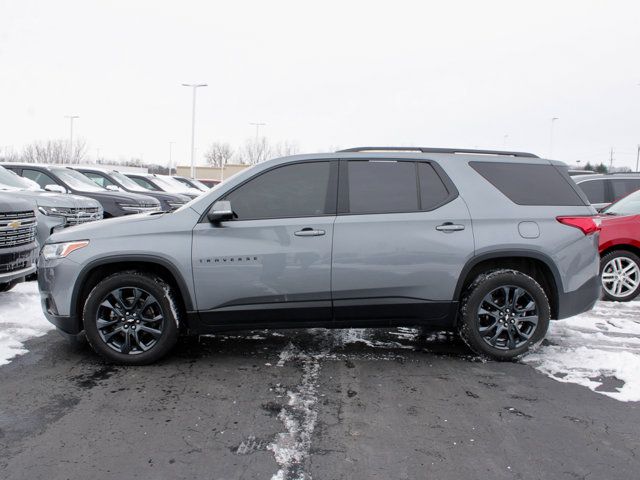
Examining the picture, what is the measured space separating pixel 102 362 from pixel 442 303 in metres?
2.89

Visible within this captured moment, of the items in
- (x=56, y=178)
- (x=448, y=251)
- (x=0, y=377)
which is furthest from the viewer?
(x=56, y=178)

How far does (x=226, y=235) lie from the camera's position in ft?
14.2

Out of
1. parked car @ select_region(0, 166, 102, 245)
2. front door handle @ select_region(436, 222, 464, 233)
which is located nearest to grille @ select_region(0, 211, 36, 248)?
parked car @ select_region(0, 166, 102, 245)

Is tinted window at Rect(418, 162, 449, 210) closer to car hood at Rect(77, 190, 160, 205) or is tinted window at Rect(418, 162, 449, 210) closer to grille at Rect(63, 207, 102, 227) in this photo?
grille at Rect(63, 207, 102, 227)

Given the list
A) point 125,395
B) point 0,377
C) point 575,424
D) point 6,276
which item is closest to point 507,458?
point 575,424

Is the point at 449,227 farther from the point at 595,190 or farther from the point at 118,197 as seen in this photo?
the point at 118,197

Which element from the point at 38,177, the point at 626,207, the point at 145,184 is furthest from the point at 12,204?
the point at 145,184

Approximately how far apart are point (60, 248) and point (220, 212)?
139 centimetres

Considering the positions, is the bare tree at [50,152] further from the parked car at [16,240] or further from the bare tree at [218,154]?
the parked car at [16,240]

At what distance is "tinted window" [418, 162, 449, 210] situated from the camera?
4562 millimetres

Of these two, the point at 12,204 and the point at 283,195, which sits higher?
the point at 283,195

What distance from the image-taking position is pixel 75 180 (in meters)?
11.6

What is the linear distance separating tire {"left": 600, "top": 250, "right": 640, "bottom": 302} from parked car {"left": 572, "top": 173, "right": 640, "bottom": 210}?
278cm

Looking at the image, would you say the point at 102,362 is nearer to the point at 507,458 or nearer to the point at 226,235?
the point at 226,235
